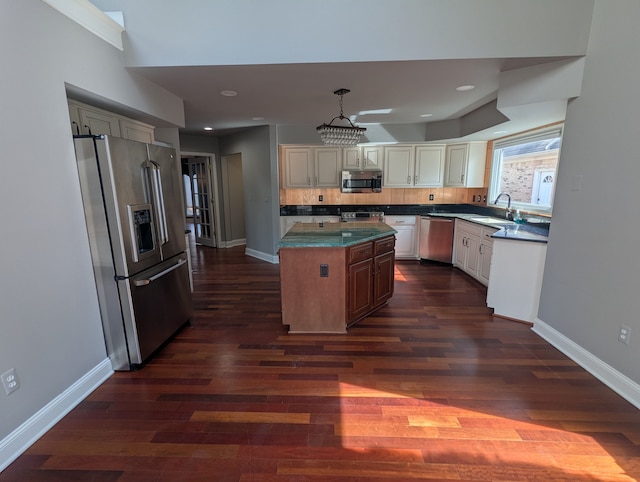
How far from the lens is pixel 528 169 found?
4.27 metres

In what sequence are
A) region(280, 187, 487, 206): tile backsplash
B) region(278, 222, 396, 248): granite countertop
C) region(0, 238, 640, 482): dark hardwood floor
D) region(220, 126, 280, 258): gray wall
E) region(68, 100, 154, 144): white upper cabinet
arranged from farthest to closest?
region(280, 187, 487, 206): tile backsplash → region(220, 126, 280, 258): gray wall → region(278, 222, 396, 248): granite countertop → region(68, 100, 154, 144): white upper cabinet → region(0, 238, 640, 482): dark hardwood floor

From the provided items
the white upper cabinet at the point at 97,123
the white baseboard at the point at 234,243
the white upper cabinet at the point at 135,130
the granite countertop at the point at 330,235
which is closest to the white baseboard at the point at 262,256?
the white baseboard at the point at 234,243

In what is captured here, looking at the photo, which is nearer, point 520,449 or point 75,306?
point 520,449

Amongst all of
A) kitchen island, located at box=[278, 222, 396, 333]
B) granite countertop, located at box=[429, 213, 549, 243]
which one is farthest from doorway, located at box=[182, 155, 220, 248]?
granite countertop, located at box=[429, 213, 549, 243]

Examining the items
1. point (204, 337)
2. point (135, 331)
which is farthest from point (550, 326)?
point (135, 331)

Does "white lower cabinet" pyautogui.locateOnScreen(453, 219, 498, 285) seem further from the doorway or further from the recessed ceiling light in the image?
the doorway

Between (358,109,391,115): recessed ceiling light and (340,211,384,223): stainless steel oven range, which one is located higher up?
(358,109,391,115): recessed ceiling light

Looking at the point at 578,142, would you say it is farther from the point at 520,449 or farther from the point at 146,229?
the point at 146,229

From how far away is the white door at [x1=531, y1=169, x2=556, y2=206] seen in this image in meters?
3.81

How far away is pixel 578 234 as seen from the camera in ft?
8.16

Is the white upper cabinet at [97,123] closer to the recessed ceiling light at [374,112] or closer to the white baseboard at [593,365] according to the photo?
the recessed ceiling light at [374,112]

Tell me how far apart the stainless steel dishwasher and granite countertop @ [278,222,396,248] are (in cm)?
203

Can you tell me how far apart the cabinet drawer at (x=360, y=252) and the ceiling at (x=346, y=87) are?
62.4 inches

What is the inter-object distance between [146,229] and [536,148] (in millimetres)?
4809
